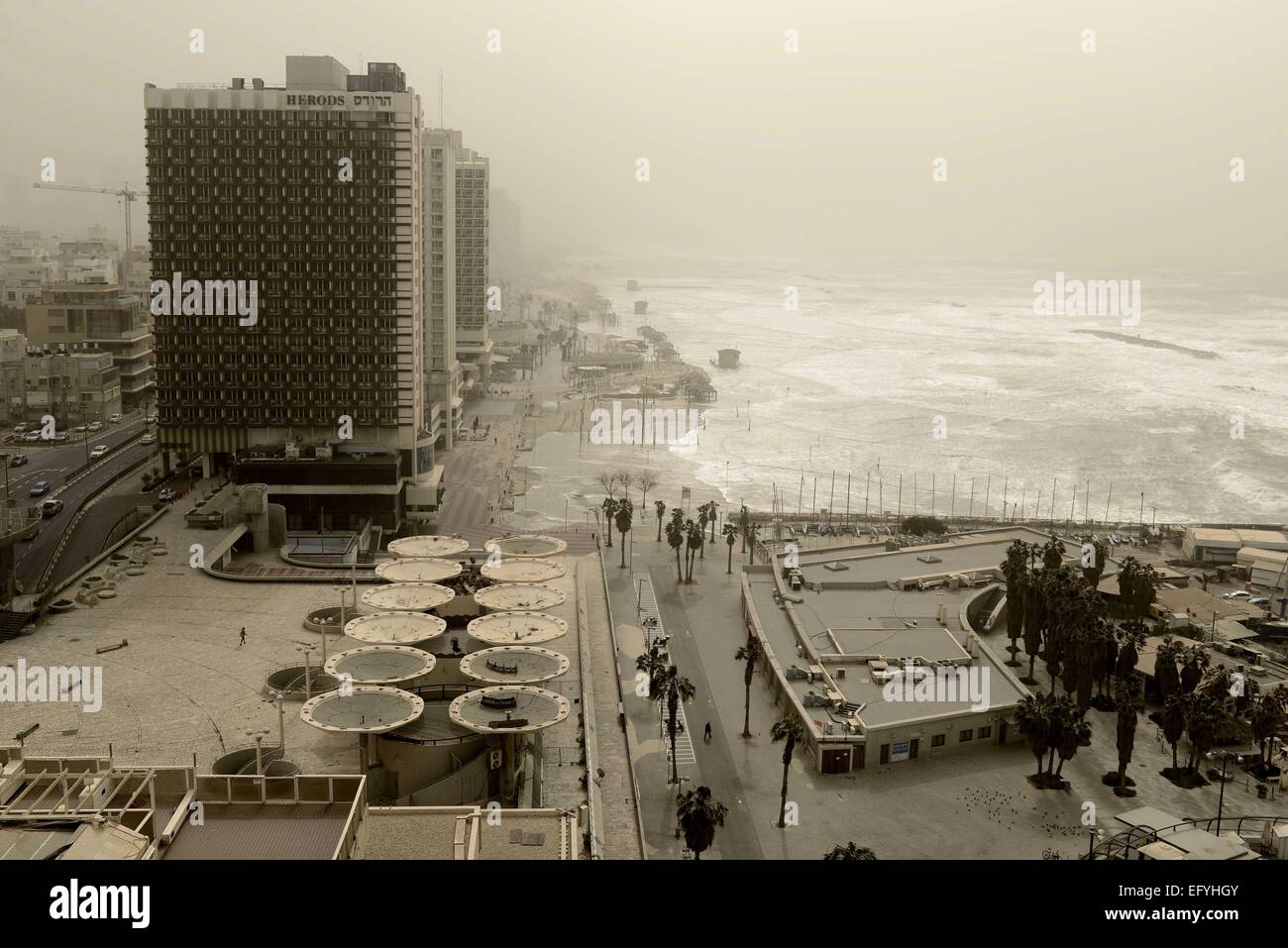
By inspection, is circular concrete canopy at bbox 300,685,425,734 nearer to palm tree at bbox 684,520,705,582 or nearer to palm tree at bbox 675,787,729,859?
palm tree at bbox 675,787,729,859

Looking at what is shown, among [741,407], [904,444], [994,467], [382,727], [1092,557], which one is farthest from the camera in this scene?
[741,407]

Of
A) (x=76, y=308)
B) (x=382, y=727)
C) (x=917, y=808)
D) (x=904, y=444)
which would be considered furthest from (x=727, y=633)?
(x=76, y=308)

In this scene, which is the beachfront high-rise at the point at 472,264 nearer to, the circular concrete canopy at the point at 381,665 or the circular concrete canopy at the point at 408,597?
the circular concrete canopy at the point at 408,597

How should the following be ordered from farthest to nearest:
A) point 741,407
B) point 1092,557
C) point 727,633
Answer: point 741,407 < point 1092,557 < point 727,633

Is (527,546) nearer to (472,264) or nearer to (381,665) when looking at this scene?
(381,665)

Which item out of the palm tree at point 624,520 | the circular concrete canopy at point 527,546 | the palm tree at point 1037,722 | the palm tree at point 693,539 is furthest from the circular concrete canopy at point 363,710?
the palm tree at point 624,520

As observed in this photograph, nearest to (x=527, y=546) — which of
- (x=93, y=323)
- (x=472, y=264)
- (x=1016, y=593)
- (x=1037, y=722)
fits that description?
(x=1016, y=593)
